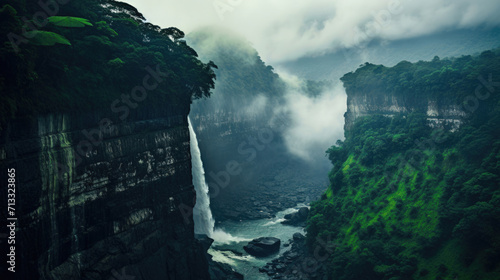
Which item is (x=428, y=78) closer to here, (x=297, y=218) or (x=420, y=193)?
(x=420, y=193)

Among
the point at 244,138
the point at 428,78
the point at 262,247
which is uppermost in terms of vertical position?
the point at 428,78

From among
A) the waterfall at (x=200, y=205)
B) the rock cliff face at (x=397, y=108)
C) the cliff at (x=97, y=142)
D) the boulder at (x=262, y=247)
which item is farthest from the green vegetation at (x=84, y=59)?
the rock cliff face at (x=397, y=108)

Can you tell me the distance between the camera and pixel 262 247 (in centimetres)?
5534

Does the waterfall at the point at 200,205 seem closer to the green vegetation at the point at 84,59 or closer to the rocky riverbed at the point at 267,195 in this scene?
the rocky riverbed at the point at 267,195

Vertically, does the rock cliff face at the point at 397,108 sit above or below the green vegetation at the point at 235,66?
below

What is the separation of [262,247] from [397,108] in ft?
129

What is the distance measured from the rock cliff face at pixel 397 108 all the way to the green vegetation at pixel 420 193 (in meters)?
1.35

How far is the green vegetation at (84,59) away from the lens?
2114 cm

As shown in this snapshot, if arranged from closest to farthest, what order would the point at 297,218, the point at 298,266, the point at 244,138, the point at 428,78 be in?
the point at 298,266 → the point at 428,78 → the point at 297,218 → the point at 244,138

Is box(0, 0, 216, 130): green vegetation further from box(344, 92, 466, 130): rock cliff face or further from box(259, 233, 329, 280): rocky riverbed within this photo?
box(344, 92, 466, 130): rock cliff face

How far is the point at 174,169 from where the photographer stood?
35688mm

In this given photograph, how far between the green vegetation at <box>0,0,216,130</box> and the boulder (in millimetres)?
29654

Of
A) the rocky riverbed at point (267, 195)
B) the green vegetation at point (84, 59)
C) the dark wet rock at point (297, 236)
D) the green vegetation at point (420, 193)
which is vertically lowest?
the dark wet rock at point (297, 236)

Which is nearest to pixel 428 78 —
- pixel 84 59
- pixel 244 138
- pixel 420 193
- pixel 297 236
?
pixel 420 193
